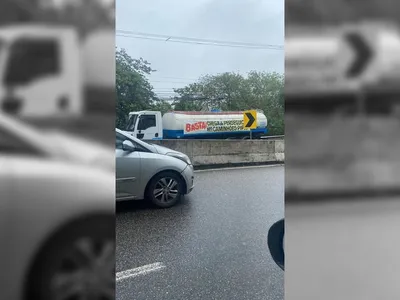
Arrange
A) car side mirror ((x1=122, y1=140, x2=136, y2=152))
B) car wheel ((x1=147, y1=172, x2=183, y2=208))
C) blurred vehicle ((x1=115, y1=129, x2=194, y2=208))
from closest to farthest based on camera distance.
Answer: car side mirror ((x1=122, y1=140, x2=136, y2=152)) < blurred vehicle ((x1=115, y1=129, x2=194, y2=208)) < car wheel ((x1=147, y1=172, x2=183, y2=208))

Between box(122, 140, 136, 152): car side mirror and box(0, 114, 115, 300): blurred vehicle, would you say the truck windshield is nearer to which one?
box(122, 140, 136, 152): car side mirror

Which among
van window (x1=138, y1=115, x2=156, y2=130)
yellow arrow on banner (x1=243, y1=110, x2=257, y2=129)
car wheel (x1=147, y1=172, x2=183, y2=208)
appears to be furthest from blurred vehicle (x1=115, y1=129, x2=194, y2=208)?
yellow arrow on banner (x1=243, y1=110, x2=257, y2=129)

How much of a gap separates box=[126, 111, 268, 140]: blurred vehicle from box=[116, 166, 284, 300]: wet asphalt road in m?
0.89

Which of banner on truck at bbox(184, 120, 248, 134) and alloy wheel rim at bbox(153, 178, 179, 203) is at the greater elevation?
banner on truck at bbox(184, 120, 248, 134)

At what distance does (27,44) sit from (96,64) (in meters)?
0.17

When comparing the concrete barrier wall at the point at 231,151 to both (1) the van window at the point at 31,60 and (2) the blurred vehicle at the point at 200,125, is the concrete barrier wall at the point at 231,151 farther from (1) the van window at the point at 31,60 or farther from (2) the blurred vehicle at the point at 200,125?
(1) the van window at the point at 31,60

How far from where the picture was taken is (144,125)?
10.5ft

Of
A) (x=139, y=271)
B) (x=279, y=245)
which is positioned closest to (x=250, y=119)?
(x=139, y=271)

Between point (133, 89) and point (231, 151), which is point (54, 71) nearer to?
point (133, 89)

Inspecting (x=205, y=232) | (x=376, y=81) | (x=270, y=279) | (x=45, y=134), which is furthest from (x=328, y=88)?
(x=205, y=232)

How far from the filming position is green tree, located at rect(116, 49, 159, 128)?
7.02ft

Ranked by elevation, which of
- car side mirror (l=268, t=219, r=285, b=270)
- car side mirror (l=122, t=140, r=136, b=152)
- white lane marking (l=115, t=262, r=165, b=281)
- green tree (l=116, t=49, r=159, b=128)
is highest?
green tree (l=116, t=49, r=159, b=128)

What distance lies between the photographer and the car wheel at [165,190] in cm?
262

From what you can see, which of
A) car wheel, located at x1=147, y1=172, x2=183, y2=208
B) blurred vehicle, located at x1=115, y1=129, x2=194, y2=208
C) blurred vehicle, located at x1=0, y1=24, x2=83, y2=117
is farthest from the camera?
car wheel, located at x1=147, y1=172, x2=183, y2=208
